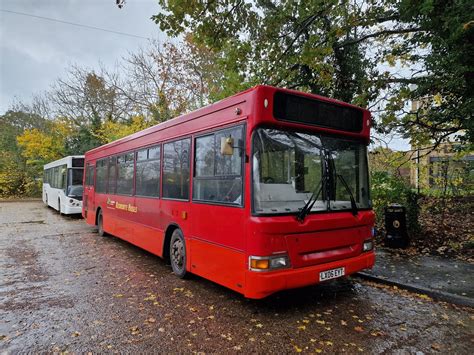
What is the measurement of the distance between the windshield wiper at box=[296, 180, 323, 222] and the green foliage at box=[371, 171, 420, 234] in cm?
521

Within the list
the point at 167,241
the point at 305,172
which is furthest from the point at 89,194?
the point at 305,172

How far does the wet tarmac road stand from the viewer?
360 centimetres

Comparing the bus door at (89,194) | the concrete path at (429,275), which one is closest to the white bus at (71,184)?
the bus door at (89,194)

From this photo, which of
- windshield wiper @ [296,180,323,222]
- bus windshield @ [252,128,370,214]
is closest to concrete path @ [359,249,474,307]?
bus windshield @ [252,128,370,214]

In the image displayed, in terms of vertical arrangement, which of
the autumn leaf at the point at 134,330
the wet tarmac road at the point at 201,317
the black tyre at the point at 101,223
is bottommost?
the wet tarmac road at the point at 201,317

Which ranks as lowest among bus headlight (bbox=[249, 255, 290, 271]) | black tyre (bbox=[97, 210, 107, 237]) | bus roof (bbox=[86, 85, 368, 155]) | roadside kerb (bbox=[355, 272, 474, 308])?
roadside kerb (bbox=[355, 272, 474, 308])

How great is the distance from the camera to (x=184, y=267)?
19.0 ft

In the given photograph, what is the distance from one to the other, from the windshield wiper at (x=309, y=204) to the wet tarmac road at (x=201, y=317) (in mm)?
1367

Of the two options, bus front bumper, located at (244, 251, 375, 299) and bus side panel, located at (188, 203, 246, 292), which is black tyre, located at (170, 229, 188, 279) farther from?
bus front bumper, located at (244, 251, 375, 299)

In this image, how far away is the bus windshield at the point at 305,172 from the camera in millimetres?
4082

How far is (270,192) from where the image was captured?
4.11m

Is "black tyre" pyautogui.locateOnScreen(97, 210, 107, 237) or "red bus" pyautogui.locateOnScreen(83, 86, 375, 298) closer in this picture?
"red bus" pyautogui.locateOnScreen(83, 86, 375, 298)

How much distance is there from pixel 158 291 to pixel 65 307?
Result: 137 centimetres

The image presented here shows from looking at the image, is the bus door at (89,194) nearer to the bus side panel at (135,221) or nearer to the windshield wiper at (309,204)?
the bus side panel at (135,221)
